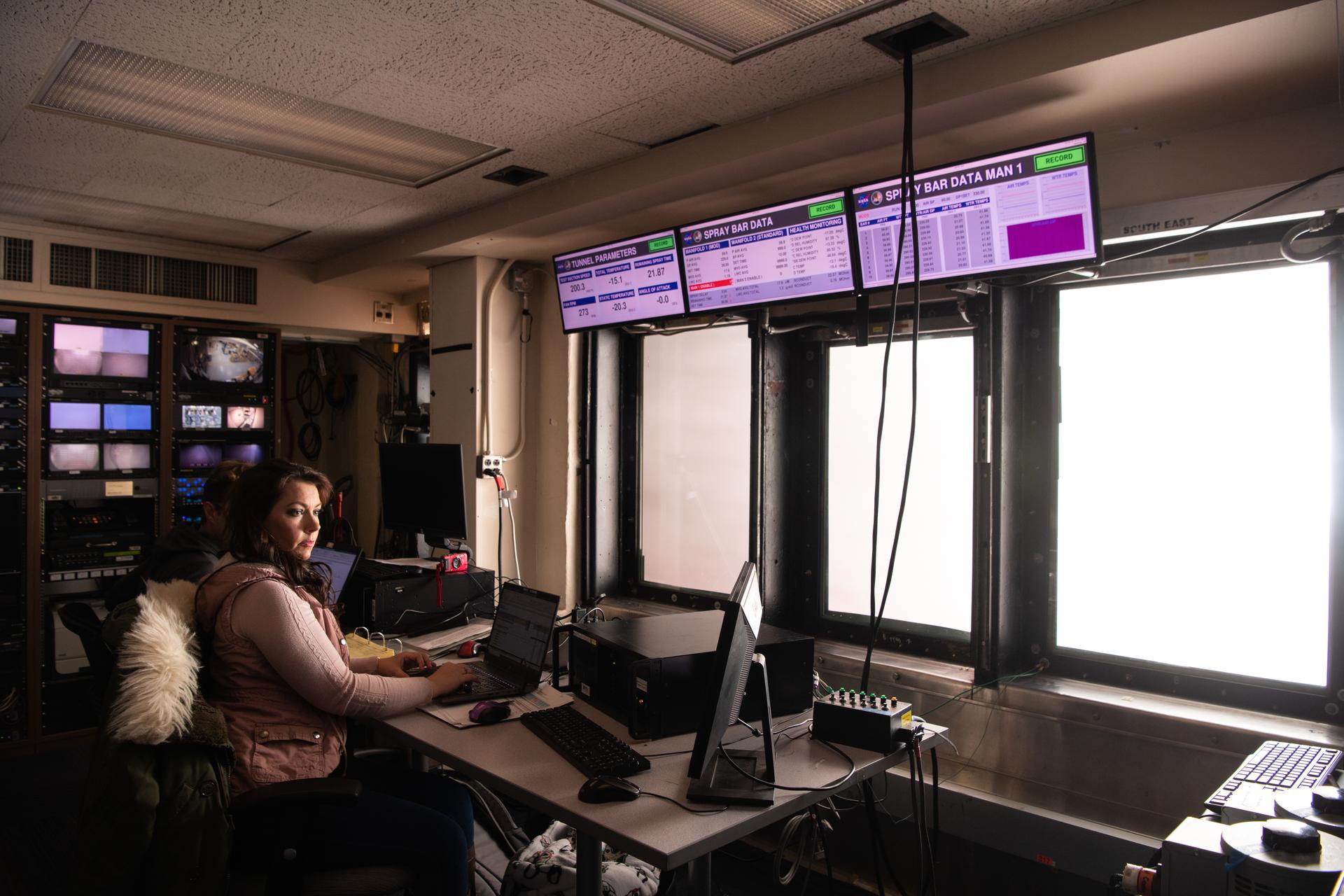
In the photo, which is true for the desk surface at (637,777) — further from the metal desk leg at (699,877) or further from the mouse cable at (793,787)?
the metal desk leg at (699,877)

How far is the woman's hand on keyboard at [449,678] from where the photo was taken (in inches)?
88.4

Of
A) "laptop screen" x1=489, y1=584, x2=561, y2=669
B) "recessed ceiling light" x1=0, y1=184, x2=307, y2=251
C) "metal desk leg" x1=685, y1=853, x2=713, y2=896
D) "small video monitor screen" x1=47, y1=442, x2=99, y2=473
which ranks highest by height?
"recessed ceiling light" x1=0, y1=184, x2=307, y2=251

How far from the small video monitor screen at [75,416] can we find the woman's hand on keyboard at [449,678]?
2.82 metres

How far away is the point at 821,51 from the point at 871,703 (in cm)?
163

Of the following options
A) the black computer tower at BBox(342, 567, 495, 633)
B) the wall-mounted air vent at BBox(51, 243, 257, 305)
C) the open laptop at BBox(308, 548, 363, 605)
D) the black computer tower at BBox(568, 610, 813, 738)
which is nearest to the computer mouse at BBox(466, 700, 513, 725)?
the black computer tower at BBox(568, 610, 813, 738)

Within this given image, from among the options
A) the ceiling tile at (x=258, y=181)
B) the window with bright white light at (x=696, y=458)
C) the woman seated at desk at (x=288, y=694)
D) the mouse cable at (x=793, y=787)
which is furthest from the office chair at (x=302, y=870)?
the ceiling tile at (x=258, y=181)

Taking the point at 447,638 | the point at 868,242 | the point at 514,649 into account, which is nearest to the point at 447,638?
the point at 447,638

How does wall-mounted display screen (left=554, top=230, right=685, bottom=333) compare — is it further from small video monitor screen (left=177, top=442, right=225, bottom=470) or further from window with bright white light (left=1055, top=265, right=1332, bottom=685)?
small video monitor screen (left=177, top=442, right=225, bottom=470)

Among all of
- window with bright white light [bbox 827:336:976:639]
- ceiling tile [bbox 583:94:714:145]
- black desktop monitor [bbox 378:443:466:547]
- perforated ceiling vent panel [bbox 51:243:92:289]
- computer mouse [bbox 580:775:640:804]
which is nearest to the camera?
computer mouse [bbox 580:775:640:804]

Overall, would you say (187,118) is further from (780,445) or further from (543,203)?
(780,445)

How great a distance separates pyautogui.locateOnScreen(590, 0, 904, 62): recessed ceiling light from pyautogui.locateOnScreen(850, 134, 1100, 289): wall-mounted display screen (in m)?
0.50

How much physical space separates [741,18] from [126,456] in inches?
145

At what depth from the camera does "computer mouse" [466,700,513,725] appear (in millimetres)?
2137

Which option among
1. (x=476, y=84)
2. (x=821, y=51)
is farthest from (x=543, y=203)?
(x=821, y=51)
